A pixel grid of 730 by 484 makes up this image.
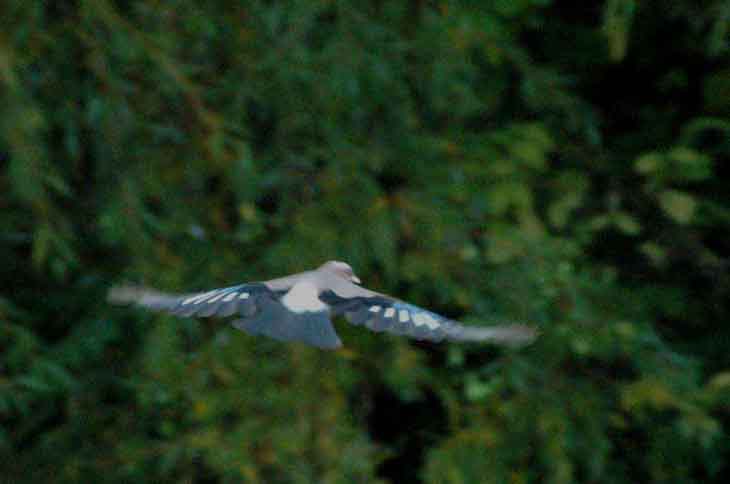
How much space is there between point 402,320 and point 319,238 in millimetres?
1594

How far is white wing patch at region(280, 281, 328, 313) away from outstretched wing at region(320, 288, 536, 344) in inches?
1.1

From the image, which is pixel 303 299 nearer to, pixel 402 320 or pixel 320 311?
pixel 320 311

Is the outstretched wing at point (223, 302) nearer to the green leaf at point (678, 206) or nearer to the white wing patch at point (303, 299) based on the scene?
the white wing patch at point (303, 299)

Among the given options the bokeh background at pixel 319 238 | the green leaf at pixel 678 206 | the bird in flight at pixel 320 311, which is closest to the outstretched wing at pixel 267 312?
the bird in flight at pixel 320 311

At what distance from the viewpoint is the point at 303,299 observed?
1.90m

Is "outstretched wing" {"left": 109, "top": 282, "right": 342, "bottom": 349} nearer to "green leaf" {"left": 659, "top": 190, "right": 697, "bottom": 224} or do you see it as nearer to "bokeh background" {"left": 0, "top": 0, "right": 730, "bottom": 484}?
"bokeh background" {"left": 0, "top": 0, "right": 730, "bottom": 484}

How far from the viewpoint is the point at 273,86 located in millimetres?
3531

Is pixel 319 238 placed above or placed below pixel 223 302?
below

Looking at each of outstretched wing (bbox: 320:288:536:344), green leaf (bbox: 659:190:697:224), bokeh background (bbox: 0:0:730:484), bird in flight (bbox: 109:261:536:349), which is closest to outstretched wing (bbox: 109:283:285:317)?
bird in flight (bbox: 109:261:536:349)

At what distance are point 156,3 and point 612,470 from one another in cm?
234

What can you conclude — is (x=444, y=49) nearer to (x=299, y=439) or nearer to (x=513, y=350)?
(x=513, y=350)

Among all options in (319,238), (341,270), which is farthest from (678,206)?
(341,270)

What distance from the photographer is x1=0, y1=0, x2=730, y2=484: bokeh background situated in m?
3.45

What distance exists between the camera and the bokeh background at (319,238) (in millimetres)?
3445
